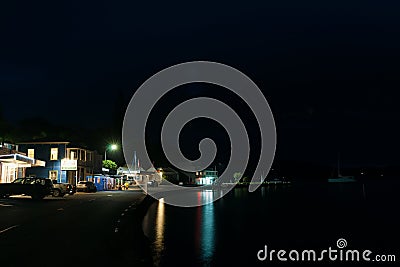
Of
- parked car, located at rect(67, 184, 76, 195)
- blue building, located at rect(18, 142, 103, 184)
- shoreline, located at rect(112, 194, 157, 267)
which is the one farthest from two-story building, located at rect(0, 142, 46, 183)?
shoreline, located at rect(112, 194, 157, 267)

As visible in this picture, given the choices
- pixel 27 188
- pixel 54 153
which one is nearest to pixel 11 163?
pixel 54 153

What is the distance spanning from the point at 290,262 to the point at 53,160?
54102 millimetres

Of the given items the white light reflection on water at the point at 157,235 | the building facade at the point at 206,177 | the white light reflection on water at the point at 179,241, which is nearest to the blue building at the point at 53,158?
the white light reflection on water at the point at 157,235

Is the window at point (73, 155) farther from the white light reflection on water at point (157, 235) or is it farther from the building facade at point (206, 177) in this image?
the building facade at point (206, 177)

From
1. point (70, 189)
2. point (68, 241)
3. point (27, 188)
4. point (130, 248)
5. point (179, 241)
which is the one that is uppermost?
point (27, 188)

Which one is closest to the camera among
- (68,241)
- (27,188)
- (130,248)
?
(130,248)

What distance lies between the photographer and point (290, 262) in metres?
17.9

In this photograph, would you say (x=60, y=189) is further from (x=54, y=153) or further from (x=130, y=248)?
(x=130, y=248)

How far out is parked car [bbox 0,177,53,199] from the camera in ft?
135

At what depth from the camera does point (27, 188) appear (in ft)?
136

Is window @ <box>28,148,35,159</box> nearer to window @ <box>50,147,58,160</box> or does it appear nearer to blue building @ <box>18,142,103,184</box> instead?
blue building @ <box>18,142,103,184</box>

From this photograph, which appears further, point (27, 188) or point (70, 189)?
point (70, 189)

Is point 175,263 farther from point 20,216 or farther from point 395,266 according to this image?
point 20,216

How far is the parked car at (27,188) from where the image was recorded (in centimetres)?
4100
